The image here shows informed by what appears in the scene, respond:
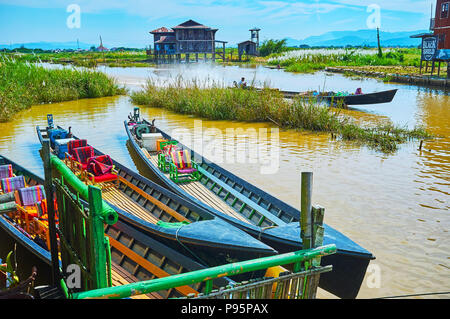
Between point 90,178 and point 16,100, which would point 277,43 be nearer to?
point 16,100

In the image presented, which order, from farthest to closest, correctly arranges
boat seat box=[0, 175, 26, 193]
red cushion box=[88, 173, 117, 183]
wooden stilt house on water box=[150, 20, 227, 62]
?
wooden stilt house on water box=[150, 20, 227, 62] < red cushion box=[88, 173, 117, 183] < boat seat box=[0, 175, 26, 193]

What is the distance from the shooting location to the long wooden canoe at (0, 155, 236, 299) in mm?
5801

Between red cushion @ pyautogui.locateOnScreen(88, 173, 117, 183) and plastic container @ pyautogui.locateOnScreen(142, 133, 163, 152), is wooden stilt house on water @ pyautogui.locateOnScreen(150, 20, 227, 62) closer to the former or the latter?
plastic container @ pyautogui.locateOnScreen(142, 133, 163, 152)

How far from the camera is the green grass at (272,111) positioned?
18.0 metres

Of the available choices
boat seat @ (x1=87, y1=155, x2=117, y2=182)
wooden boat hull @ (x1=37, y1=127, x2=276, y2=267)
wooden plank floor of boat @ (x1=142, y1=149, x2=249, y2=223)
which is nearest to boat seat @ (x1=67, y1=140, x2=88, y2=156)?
boat seat @ (x1=87, y1=155, x2=117, y2=182)

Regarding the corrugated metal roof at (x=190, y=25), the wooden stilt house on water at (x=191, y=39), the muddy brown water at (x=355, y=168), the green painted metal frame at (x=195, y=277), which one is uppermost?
the corrugated metal roof at (x=190, y=25)

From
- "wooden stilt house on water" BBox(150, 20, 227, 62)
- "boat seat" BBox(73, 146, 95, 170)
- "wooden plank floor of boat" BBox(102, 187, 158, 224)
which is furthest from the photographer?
"wooden stilt house on water" BBox(150, 20, 227, 62)

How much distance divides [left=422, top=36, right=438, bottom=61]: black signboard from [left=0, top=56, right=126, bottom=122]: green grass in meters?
31.4

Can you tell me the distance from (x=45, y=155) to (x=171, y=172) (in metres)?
6.68

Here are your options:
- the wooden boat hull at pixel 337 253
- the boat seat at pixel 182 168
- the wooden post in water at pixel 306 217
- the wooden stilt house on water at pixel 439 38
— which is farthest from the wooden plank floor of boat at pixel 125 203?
the wooden stilt house on water at pixel 439 38

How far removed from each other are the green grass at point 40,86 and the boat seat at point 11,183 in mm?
16147

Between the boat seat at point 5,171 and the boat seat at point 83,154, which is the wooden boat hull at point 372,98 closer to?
the boat seat at point 83,154

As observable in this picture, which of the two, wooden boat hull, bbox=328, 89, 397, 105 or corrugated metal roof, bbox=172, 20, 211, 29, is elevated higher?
corrugated metal roof, bbox=172, 20, 211, 29

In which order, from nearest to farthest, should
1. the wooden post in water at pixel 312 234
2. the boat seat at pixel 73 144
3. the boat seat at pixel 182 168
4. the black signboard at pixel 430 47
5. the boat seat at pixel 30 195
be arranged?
the wooden post in water at pixel 312 234 < the boat seat at pixel 30 195 < the boat seat at pixel 182 168 < the boat seat at pixel 73 144 < the black signboard at pixel 430 47
